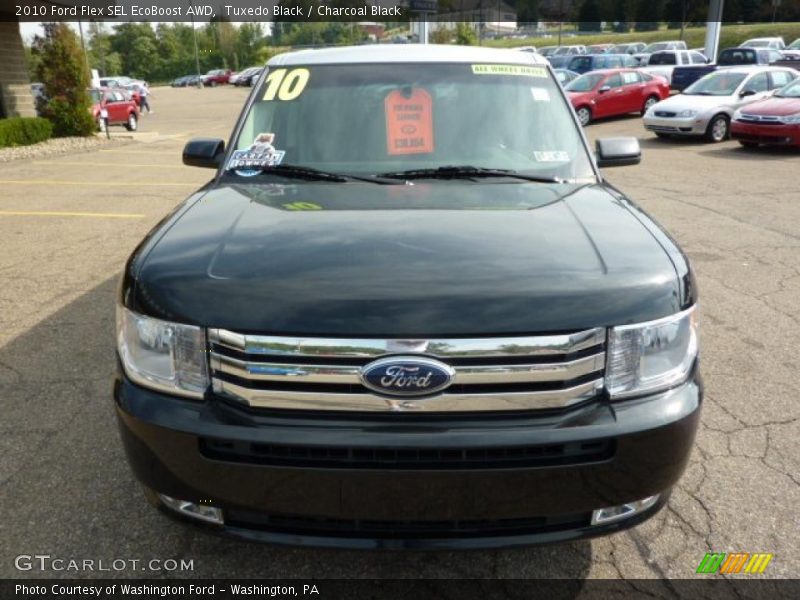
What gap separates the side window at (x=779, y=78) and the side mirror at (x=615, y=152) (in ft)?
50.1

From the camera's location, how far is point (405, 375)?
1942mm

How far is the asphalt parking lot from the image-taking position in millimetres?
2576

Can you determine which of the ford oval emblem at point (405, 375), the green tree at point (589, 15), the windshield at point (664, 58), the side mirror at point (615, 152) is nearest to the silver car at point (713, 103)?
the side mirror at point (615, 152)

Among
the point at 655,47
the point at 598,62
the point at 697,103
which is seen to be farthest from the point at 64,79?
the point at 655,47

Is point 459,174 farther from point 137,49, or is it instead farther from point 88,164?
point 137,49

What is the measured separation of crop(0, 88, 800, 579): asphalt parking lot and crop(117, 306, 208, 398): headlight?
19.9 inches

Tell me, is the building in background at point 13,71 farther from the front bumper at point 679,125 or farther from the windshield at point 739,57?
the windshield at point 739,57

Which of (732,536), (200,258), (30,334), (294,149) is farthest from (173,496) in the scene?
(30,334)

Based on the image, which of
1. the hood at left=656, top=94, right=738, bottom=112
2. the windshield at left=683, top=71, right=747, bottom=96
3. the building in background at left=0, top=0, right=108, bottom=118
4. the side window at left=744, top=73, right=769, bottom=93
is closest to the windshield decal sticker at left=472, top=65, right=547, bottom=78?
the hood at left=656, top=94, right=738, bottom=112

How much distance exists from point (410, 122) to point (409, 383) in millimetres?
1848

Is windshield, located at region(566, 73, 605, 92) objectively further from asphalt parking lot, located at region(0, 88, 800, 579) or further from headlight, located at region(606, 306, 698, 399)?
headlight, located at region(606, 306, 698, 399)

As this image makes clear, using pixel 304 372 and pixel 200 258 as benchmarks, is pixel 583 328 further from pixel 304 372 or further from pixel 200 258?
pixel 200 258

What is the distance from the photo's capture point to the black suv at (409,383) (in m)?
1.95

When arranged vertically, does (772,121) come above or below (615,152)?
below
